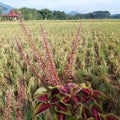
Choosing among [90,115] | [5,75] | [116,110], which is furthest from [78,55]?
[90,115]

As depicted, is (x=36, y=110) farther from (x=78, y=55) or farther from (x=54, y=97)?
(x=78, y=55)

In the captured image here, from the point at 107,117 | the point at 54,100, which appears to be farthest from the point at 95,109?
the point at 54,100

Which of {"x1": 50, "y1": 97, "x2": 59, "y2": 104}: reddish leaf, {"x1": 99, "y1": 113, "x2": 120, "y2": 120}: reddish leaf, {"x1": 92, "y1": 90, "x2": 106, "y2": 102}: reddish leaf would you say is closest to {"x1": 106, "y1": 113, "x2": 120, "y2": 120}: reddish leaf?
{"x1": 99, "y1": 113, "x2": 120, "y2": 120}: reddish leaf

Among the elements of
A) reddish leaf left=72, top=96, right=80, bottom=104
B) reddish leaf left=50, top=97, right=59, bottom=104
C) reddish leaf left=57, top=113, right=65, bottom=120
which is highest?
reddish leaf left=72, top=96, right=80, bottom=104

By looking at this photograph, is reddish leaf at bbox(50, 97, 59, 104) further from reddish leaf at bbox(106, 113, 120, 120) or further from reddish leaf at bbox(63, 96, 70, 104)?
reddish leaf at bbox(106, 113, 120, 120)

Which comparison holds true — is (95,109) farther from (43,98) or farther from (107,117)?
Answer: (43,98)

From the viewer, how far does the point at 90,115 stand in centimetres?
161

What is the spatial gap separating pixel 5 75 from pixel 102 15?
76.8 m

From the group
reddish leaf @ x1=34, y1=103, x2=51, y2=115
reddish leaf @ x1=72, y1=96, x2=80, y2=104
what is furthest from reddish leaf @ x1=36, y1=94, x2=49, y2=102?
reddish leaf @ x1=72, y1=96, x2=80, y2=104

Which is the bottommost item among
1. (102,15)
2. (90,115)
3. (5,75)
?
(102,15)

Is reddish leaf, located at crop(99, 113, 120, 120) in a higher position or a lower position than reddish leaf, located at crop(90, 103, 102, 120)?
lower

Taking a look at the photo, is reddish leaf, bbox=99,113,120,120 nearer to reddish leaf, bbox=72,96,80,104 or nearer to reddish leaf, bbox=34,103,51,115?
reddish leaf, bbox=72,96,80,104

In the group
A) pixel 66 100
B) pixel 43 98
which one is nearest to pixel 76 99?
pixel 66 100

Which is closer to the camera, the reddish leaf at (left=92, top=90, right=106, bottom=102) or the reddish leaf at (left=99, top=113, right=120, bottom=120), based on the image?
the reddish leaf at (left=99, top=113, right=120, bottom=120)
